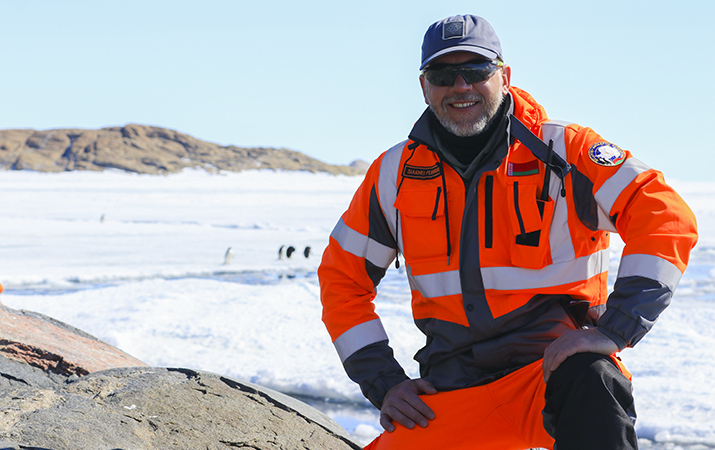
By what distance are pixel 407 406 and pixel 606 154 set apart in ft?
2.89

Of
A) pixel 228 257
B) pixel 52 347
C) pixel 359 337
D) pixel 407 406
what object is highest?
pixel 359 337

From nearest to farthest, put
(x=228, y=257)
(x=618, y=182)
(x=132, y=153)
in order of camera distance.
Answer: (x=618, y=182), (x=228, y=257), (x=132, y=153)

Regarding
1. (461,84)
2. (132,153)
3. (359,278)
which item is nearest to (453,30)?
(461,84)

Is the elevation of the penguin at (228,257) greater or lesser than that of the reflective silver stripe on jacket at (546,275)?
lesser

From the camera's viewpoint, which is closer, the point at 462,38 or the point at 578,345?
the point at 578,345

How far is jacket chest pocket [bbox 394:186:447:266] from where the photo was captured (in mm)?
1877

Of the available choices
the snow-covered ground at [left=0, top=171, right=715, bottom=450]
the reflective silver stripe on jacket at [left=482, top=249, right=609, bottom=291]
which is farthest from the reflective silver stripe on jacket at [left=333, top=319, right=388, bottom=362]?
the snow-covered ground at [left=0, top=171, right=715, bottom=450]

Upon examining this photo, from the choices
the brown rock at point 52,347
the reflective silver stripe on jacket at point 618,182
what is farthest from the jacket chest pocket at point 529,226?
the brown rock at point 52,347

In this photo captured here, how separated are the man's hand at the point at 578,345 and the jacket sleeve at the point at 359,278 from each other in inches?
23.3

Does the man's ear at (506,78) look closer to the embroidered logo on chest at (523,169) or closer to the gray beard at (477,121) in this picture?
the gray beard at (477,121)

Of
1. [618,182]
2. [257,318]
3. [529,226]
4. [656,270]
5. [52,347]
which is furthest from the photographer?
[257,318]

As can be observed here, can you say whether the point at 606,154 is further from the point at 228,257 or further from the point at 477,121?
the point at 228,257

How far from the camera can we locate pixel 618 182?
1654 millimetres

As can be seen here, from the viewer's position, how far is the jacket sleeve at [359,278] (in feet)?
6.56
